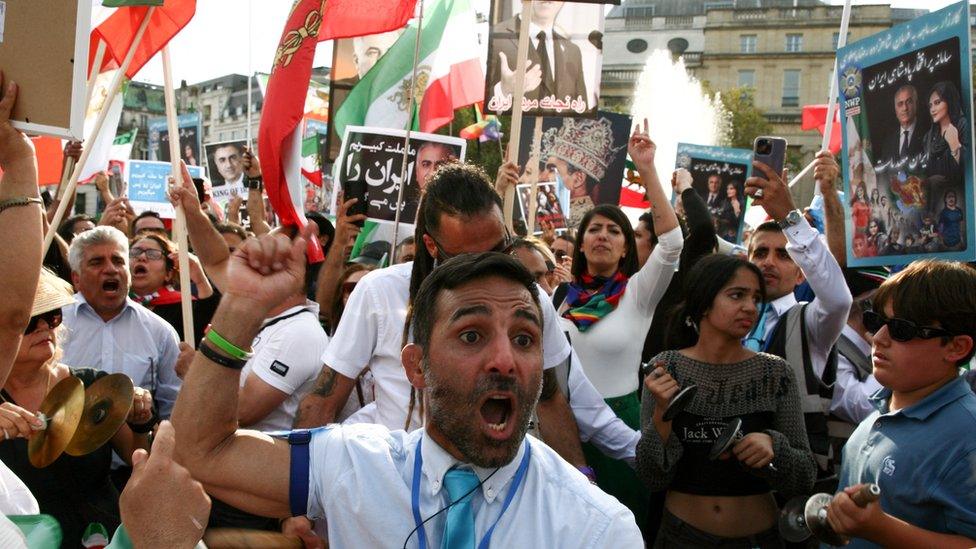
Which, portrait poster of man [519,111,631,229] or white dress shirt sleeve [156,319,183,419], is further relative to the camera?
portrait poster of man [519,111,631,229]

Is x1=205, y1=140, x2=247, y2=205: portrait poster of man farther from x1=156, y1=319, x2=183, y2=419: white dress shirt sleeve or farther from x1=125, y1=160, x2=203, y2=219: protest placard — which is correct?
x1=156, y1=319, x2=183, y2=419: white dress shirt sleeve

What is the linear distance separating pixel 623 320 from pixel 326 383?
1719mm

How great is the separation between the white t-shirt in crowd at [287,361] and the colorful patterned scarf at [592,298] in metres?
1.25

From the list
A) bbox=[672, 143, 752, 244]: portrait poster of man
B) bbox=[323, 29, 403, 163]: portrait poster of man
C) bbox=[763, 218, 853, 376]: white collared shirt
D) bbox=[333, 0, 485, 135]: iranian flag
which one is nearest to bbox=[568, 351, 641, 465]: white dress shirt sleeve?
bbox=[763, 218, 853, 376]: white collared shirt

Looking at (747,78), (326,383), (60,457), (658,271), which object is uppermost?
(747,78)

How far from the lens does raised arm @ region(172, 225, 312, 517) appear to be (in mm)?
2027

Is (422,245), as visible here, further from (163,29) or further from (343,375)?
(163,29)

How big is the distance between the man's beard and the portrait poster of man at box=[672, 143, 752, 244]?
7557 millimetres

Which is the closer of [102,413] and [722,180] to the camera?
[102,413]

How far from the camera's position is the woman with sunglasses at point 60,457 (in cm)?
364

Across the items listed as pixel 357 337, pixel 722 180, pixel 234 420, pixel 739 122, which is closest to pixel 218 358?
pixel 234 420

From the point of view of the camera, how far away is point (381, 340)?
3467mm

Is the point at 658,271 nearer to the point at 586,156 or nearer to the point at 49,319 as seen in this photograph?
the point at 49,319

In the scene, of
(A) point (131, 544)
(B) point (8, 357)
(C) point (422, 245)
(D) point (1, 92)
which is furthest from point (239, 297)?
(C) point (422, 245)
